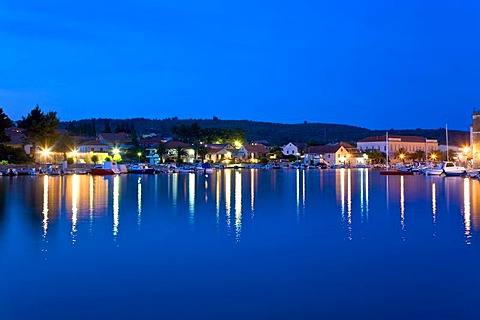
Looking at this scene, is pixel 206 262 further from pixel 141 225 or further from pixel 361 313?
pixel 141 225

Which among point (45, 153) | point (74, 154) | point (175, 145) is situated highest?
point (175, 145)

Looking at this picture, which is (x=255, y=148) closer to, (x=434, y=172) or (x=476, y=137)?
(x=476, y=137)

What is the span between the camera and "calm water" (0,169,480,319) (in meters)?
9.47

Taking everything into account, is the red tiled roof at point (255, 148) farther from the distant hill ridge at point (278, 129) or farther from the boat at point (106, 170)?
the distant hill ridge at point (278, 129)

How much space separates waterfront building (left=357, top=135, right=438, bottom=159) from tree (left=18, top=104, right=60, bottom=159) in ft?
206

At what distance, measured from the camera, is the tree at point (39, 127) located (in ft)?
193

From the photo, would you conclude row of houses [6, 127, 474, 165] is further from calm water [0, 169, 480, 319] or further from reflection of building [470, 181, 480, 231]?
calm water [0, 169, 480, 319]

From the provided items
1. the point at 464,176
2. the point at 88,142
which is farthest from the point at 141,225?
the point at 88,142

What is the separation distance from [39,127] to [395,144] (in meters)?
Result: 68.4

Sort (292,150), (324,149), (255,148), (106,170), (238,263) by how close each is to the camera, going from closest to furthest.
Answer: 1. (238,263)
2. (106,170)
3. (255,148)
4. (324,149)
5. (292,150)

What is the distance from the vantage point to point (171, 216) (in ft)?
70.2

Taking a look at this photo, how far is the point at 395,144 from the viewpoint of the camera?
109 metres

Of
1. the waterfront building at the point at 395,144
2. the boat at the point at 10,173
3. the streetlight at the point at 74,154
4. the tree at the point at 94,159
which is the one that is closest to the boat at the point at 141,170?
the streetlight at the point at 74,154

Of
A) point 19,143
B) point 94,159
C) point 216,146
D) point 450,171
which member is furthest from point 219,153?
point 450,171
